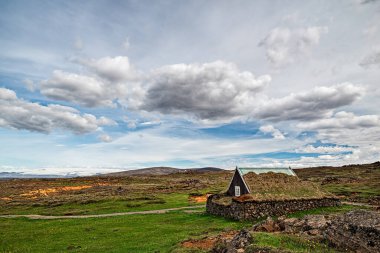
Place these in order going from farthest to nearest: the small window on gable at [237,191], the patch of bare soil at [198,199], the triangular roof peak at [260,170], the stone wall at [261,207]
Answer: the patch of bare soil at [198,199]
the triangular roof peak at [260,170]
the small window on gable at [237,191]
the stone wall at [261,207]

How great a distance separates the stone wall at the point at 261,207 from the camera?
33781 mm

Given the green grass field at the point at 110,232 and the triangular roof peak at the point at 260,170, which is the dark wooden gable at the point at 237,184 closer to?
the triangular roof peak at the point at 260,170

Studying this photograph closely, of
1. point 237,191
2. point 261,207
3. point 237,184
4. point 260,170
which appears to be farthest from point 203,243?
point 260,170

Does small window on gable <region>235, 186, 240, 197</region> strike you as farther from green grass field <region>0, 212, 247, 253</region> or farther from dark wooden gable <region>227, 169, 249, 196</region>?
green grass field <region>0, 212, 247, 253</region>

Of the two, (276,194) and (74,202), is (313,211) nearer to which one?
(276,194)

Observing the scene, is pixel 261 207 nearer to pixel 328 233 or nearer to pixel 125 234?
pixel 125 234

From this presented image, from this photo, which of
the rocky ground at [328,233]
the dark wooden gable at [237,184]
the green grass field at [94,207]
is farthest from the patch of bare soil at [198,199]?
the rocky ground at [328,233]

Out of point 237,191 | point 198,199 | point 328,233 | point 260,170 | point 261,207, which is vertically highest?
point 260,170

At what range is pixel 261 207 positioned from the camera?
34.5 meters

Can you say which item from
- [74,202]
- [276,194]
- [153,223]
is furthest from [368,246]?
[74,202]

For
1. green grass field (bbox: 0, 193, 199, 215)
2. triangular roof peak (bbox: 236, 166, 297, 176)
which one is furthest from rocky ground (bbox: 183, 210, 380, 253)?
green grass field (bbox: 0, 193, 199, 215)

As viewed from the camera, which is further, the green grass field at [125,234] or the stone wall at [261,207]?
the stone wall at [261,207]

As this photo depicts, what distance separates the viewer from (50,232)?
34219mm

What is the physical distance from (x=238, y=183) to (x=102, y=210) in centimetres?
2572
